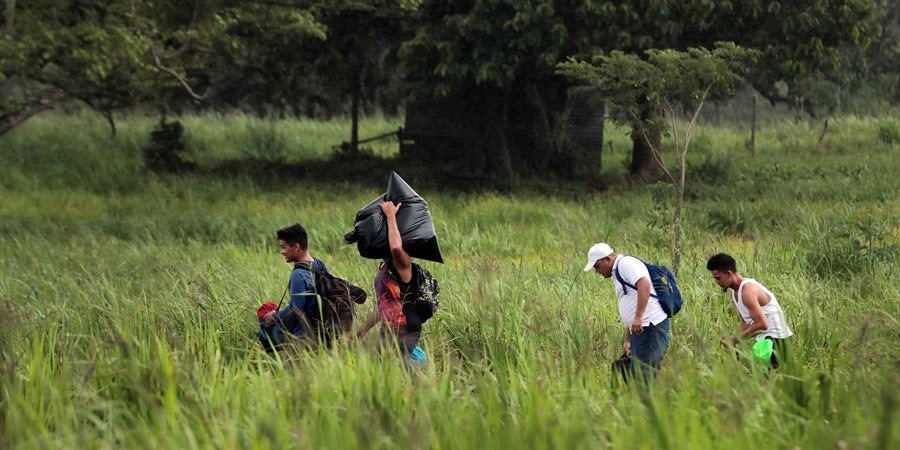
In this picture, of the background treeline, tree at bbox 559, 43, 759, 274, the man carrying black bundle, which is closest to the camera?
the man carrying black bundle

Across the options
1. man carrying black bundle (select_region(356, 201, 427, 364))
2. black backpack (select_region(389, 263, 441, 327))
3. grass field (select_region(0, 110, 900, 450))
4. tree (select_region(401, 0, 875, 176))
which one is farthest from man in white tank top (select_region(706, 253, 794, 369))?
tree (select_region(401, 0, 875, 176))

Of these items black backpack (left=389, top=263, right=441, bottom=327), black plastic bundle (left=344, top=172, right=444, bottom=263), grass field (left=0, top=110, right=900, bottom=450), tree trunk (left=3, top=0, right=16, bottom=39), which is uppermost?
tree trunk (left=3, top=0, right=16, bottom=39)

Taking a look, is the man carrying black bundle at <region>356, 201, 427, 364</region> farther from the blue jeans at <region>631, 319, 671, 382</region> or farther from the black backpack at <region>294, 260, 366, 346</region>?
the blue jeans at <region>631, 319, 671, 382</region>

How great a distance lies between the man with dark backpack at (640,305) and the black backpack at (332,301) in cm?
149

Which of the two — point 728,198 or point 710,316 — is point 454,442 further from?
point 728,198

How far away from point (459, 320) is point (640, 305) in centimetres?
175

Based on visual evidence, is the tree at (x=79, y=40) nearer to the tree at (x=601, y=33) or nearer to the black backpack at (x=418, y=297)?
the tree at (x=601, y=33)

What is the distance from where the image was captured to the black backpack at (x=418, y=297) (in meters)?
6.65

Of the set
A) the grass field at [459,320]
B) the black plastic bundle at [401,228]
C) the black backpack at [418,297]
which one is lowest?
the grass field at [459,320]

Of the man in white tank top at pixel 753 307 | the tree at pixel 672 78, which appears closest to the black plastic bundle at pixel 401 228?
the man in white tank top at pixel 753 307

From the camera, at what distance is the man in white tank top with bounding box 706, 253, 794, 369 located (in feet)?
22.8

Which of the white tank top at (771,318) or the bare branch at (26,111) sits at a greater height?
the white tank top at (771,318)

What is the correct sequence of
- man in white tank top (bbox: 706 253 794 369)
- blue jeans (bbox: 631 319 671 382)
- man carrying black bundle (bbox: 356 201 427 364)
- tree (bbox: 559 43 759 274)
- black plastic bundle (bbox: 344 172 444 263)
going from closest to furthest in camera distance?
man carrying black bundle (bbox: 356 201 427 364) → black plastic bundle (bbox: 344 172 444 263) → man in white tank top (bbox: 706 253 794 369) → blue jeans (bbox: 631 319 671 382) → tree (bbox: 559 43 759 274)

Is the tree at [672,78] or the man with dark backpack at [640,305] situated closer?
the man with dark backpack at [640,305]
